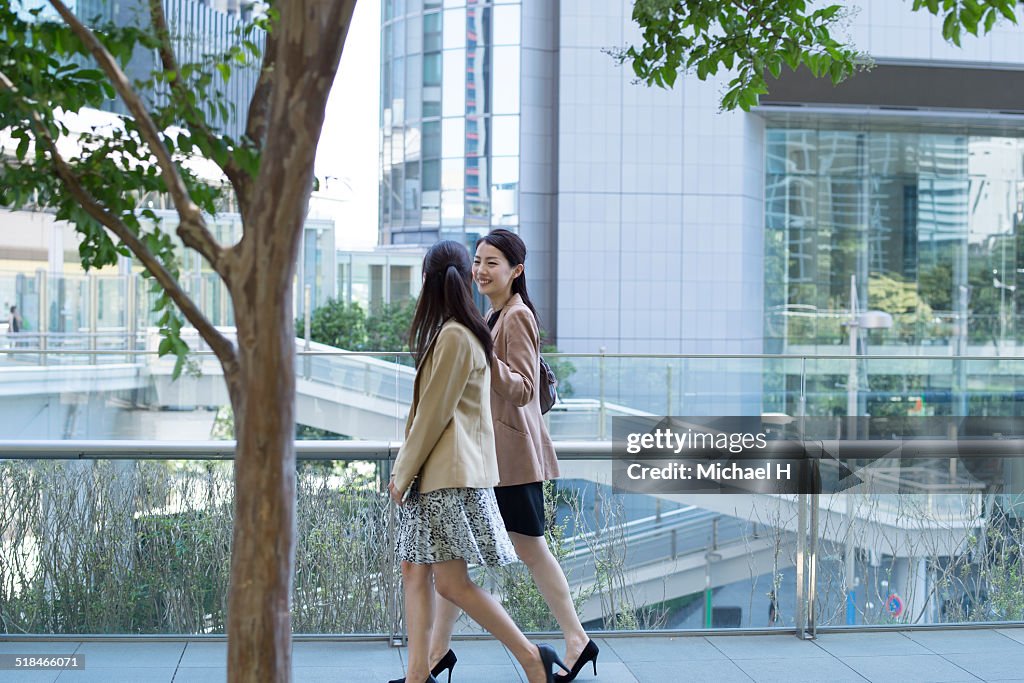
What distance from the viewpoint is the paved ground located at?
4.17m

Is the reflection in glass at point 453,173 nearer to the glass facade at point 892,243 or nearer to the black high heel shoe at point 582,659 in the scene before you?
the glass facade at point 892,243

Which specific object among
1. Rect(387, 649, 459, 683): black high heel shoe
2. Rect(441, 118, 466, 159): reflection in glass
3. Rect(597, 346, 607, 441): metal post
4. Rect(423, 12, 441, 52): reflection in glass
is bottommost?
Rect(387, 649, 459, 683): black high heel shoe

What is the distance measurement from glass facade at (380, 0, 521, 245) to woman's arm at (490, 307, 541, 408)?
17.1m

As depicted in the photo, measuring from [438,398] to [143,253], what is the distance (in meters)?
1.35

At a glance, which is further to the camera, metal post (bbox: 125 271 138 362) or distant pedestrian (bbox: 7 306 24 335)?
metal post (bbox: 125 271 138 362)

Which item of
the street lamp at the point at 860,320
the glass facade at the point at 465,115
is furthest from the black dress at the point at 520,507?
the glass facade at the point at 465,115

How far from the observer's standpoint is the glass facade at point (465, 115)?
21016 millimetres

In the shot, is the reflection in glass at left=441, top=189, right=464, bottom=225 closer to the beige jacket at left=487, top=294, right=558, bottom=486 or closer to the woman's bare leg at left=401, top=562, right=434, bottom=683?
the beige jacket at left=487, top=294, right=558, bottom=486

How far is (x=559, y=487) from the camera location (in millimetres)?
4863

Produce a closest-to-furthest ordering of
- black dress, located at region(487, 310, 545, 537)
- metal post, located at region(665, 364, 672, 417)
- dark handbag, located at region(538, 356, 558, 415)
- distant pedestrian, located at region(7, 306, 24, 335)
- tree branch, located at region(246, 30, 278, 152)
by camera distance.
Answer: tree branch, located at region(246, 30, 278, 152) < black dress, located at region(487, 310, 545, 537) < dark handbag, located at region(538, 356, 558, 415) < metal post, located at region(665, 364, 672, 417) < distant pedestrian, located at region(7, 306, 24, 335)

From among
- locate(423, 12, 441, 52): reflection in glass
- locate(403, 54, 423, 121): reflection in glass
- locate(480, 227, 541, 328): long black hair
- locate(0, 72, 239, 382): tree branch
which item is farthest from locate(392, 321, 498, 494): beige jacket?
locate(423, 12, 441, 52): reflection in glass

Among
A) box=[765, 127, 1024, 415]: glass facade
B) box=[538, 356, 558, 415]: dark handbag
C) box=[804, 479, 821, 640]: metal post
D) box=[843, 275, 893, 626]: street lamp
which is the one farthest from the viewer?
box=[765, 127, 1024, 415]: glass facade

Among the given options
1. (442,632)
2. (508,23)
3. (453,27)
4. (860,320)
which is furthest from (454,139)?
(442,632)

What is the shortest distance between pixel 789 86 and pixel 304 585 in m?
17.3
